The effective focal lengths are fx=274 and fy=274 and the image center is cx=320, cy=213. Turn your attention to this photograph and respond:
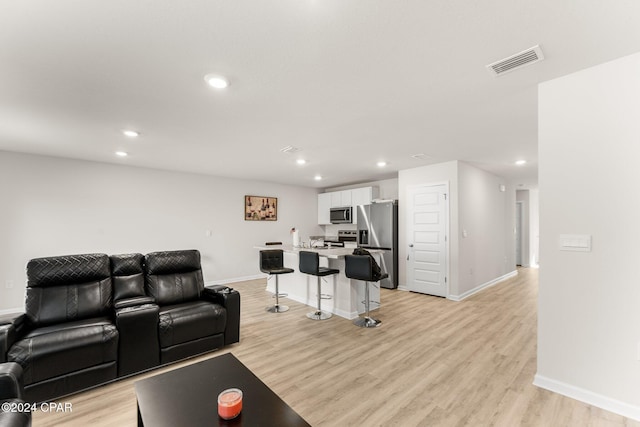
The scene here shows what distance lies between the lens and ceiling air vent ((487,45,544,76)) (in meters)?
1.85

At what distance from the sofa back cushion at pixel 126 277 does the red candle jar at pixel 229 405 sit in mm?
2218

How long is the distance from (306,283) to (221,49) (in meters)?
3.77

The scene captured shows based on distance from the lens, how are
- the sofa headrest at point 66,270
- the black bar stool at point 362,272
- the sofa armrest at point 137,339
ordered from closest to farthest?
the sofa armrest at point 137,339 → the sofa headrest at point 66,270 → the black bar stool at point 362,272

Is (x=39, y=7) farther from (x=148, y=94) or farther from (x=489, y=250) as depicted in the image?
(x=489, y=250)

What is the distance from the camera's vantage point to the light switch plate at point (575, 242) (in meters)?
2.11

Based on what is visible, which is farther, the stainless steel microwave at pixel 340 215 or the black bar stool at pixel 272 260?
the stainless steel microwave at pixel 340 215

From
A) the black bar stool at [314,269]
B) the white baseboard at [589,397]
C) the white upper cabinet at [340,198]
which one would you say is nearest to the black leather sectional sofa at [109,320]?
the black bar stool at [314,269]

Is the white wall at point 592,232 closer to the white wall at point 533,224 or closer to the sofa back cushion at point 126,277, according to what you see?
the sofa back cushion at point 126,277

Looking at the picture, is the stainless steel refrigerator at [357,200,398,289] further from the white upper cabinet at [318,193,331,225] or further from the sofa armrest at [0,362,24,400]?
the sofa armrest at [0,362,24,400]

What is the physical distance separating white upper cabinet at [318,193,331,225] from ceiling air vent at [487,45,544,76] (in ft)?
19.6

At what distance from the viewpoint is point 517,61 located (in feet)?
6.40

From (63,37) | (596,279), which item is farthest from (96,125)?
(596,279)

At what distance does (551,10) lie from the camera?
1485 millimetres

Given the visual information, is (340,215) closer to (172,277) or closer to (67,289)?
(172,277)
